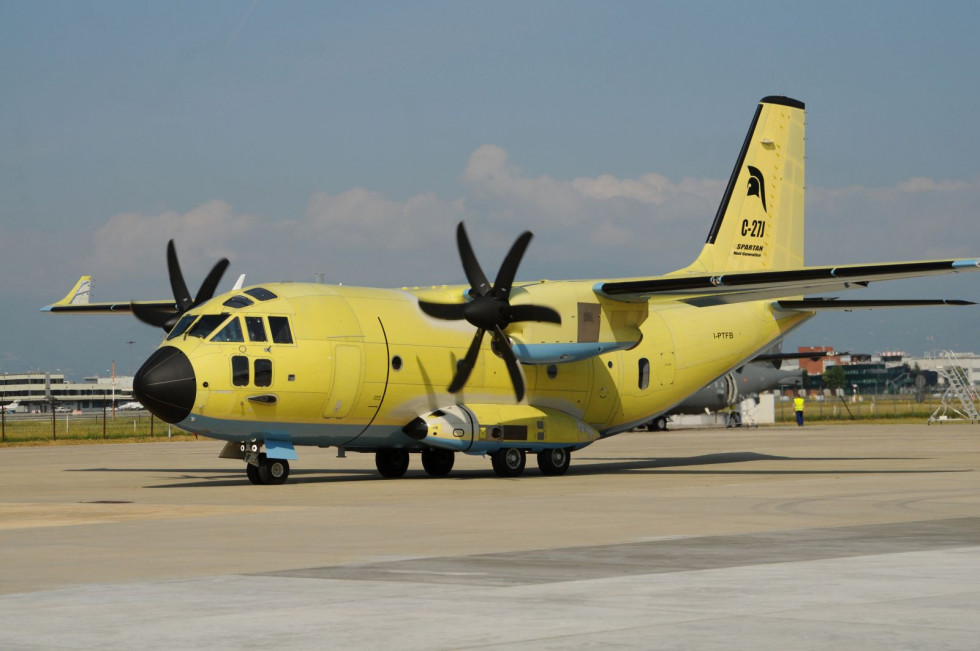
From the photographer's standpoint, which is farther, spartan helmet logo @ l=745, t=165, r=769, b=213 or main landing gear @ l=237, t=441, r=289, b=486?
spartan helmet logo @ l=745, t=165, r=769, b=213

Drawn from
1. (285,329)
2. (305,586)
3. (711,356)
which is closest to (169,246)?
(285,329)

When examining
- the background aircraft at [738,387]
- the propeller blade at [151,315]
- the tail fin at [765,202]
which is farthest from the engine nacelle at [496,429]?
the background aircraft at [738,387]

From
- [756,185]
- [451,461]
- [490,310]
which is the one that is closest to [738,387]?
[756,185]

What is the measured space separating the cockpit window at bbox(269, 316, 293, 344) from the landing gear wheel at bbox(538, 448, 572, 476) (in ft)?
23.2

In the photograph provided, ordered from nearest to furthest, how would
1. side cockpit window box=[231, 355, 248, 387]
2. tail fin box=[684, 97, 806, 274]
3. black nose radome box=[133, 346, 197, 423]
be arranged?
black nose radome box=[133, 346, 197, 423]
side cockpit window box=[231, 355, 248, 387]
tail fin box=[684, 97, 806, 274]

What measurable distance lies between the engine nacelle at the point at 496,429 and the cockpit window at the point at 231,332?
461 centimetres

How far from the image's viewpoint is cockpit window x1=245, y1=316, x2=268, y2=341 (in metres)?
24.7

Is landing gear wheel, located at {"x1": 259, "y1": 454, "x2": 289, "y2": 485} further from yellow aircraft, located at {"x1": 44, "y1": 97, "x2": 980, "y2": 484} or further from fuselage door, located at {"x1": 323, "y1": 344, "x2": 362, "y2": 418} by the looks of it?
fuselage door, located at {"x1": 323, "y1": 344, "x2": 362, "y2": 418}

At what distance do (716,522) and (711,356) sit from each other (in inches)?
653

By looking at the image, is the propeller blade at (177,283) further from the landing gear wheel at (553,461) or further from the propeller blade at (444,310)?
the landing gear wheel at (553,461)

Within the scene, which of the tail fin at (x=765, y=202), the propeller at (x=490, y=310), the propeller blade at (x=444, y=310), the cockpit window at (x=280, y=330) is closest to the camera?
the cockpit window at (x=280, y=330)

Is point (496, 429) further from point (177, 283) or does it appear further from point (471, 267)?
point (177, 283)

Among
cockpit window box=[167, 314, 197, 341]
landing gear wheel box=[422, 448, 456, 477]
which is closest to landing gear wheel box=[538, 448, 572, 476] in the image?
landing gear wheel box=[422, 448, 456, 477]

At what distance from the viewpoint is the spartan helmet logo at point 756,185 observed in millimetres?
34500
